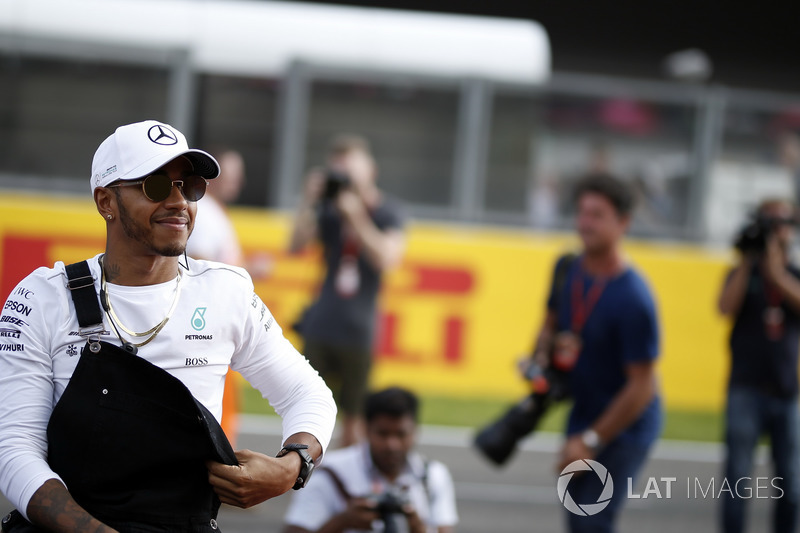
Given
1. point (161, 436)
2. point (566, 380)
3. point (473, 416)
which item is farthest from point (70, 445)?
point (473, 416)

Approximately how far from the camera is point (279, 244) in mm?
10773

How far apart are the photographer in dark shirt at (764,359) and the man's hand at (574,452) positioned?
1.64m

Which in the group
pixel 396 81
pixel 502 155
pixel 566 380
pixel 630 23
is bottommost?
pixel 566 380

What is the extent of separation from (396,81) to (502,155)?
4.48ft

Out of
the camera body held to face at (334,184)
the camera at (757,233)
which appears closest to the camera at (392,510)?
the camera at (757,233)

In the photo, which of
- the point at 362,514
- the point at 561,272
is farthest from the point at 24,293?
the point at 561,272

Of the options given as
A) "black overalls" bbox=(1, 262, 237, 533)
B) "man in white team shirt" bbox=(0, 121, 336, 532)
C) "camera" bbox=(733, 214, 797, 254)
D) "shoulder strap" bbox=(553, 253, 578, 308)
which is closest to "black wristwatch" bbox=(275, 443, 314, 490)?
"man in white team shirt" bbox=(0, 121, 336, 532)

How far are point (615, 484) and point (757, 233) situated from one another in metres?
2.21

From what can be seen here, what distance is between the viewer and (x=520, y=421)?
5055 mm

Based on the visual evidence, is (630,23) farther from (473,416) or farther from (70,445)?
(70,445)

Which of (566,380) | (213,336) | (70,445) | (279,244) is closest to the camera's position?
(70,445)

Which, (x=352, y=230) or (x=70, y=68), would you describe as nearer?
(x=352, y=230)

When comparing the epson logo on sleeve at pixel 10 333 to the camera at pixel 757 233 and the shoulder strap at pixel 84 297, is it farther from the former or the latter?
the camera at pixel 757 233

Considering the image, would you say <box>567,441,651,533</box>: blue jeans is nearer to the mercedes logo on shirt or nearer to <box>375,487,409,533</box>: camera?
<box>375,487,409,533</box>: camera
